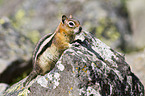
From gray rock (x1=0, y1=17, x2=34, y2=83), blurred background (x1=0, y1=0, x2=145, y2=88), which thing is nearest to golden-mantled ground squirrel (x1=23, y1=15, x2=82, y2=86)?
gray rock (x1=0, y1=17, x2=34, y2=83)

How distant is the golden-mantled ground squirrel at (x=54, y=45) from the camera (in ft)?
15.4

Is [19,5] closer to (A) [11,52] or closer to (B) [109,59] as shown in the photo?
(A) [11,52]

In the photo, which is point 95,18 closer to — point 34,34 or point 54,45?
point 34,34

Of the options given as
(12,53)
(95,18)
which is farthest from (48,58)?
(95,18)

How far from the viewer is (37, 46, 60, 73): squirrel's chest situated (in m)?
4.67

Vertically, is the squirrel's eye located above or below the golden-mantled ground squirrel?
above

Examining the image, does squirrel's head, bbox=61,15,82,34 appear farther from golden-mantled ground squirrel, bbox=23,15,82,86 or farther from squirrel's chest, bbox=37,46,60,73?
squirrel's chest, bbox=37,46,60,73

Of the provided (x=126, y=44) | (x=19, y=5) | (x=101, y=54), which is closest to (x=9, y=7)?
(x=19, y=5)

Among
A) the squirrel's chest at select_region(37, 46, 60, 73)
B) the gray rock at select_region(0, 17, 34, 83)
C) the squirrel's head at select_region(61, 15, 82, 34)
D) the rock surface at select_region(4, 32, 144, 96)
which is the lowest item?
the rock surface at select_region(4, 32, 144, 96)

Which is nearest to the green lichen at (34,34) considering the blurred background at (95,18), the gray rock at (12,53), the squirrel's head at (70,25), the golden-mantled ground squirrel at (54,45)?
the blurred background at (95,18)

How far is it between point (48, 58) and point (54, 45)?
1.14 ft

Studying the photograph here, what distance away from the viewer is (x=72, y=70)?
4.20 meters

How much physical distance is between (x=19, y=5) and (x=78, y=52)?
11.8 metres

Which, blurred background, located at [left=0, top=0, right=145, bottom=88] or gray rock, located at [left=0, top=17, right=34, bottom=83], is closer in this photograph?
gray rock, located at [left=0, top=17, right=34, bottom=83]
